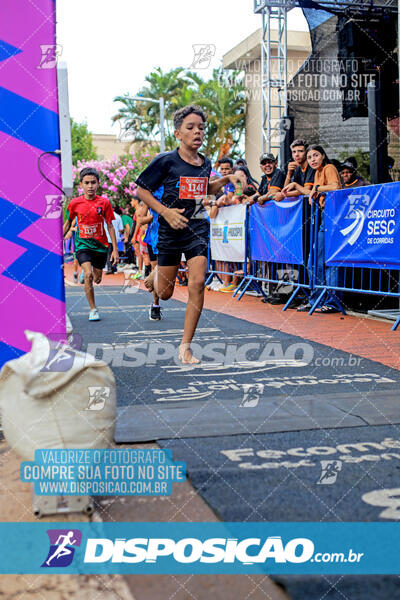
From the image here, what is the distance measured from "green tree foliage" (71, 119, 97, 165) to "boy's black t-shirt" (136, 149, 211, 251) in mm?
61206

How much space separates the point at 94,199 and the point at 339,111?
9.39 meters

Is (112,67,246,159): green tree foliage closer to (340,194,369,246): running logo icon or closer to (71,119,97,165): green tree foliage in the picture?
(71,119,97,165): green tree foliage

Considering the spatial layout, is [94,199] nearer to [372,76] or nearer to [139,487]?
[139,487]

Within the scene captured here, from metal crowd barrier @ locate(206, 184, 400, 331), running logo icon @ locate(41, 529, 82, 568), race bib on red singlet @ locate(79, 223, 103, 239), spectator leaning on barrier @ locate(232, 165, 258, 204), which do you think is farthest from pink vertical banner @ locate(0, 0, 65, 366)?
spectator leaning on barrier @ locate(232, 165, 258, 204)

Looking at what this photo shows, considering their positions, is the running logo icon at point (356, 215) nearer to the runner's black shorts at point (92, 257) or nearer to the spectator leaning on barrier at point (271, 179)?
the spectator leaning on barrier at point (271, 179)

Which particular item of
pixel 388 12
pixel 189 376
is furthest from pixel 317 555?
pixel 388 12

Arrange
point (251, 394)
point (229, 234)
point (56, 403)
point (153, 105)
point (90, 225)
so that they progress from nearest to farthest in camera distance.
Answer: point (56, 403) → point (251, 394) → point (90, 225) → point (229, 234) → point (153, 105)

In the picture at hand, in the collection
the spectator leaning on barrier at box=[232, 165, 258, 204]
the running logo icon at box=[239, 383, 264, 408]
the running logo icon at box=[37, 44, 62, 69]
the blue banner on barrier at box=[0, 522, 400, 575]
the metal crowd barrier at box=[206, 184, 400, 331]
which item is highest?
the running logo icon at box=[37, 44, 62, 69]

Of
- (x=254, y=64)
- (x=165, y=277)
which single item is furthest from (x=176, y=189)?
(x=254, y=64)

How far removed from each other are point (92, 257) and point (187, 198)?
3681 millimetres

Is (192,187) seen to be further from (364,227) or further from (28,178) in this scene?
(364,227)

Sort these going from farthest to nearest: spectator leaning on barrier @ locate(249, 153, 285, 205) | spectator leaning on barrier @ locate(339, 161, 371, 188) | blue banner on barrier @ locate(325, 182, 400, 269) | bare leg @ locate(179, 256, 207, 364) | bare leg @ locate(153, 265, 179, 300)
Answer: spectator leaning on barrier @ locate(249, 153, 285, 205) < spectator leaning on barrier @ locate(339, 161, 371, 188) < blue banner on barrier @ locate(325, 182, 400, 269) < bare leg @ locate(153, 265, 179, 300) < bare leg @ locate(179, 256, 207, 364)

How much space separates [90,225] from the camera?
9.07m

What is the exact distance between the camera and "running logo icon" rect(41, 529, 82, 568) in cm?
232
